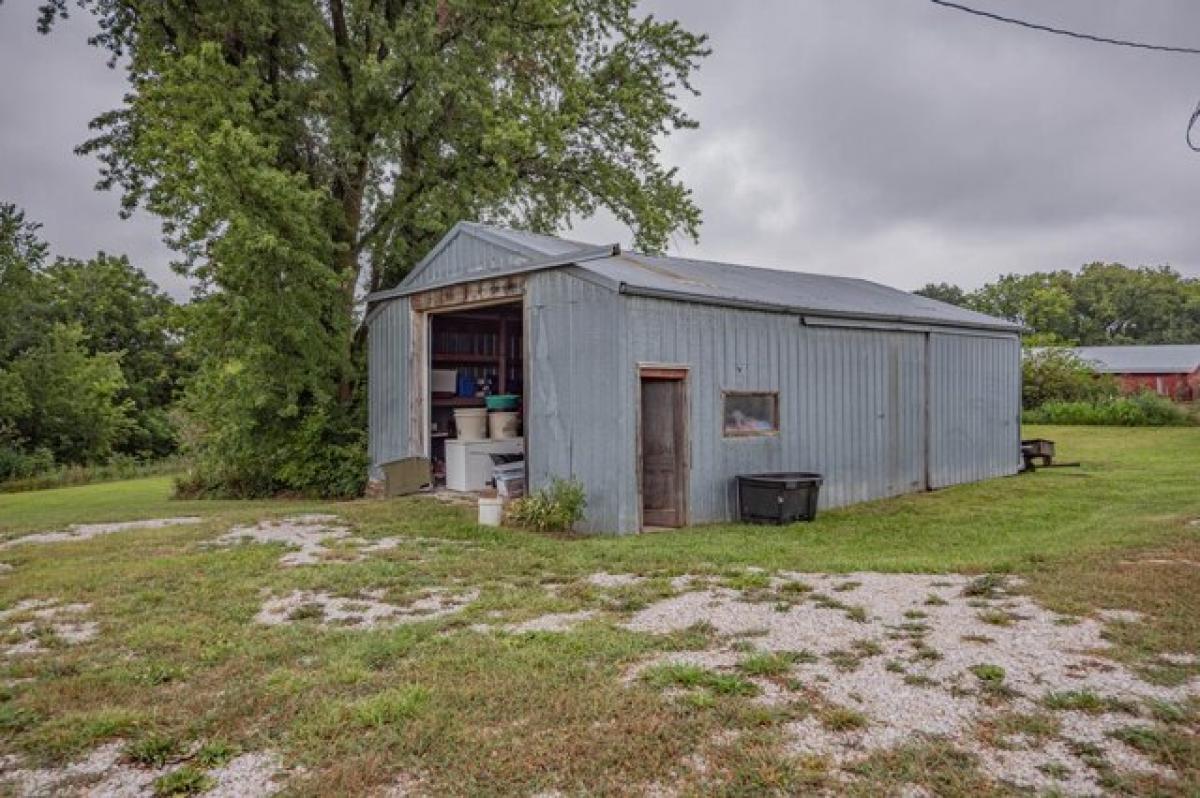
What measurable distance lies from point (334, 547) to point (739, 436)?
4.87 metres

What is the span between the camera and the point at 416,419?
1161 centimetres

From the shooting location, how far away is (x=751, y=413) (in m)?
9.78

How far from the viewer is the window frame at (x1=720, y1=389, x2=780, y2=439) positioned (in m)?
9.40

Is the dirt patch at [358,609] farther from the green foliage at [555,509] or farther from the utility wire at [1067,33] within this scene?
the utility wire at [1067,33]

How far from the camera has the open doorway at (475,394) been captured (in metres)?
11.4

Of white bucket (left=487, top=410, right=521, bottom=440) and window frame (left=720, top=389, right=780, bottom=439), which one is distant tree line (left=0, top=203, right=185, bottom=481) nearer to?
white bucket (left=487, top=410, right=521, bottom=440)

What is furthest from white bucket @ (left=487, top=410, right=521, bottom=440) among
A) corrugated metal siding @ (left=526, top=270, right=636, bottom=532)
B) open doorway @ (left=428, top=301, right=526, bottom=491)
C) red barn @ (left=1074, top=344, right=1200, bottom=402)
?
red barn @ (left=1074, top=344, right=1200, bottom=402)

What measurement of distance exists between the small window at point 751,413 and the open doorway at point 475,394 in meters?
2.87

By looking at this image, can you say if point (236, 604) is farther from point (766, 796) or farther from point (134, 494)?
point (134, 494)

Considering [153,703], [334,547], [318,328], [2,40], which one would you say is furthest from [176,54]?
[153,703]

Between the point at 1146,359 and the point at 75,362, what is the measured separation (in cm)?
4531

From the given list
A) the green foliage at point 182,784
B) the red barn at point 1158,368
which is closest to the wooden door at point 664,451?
the green foliage at point 182,784

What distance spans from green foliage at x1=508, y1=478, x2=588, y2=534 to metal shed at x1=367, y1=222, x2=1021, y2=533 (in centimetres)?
19

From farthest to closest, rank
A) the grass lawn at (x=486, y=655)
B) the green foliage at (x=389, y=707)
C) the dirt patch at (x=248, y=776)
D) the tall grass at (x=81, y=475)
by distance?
the tall grass at (x=81, y=475) → the green foliage at (x=389, y=707) → the grass lawn at (x=486, y=655) → the dirt patch at (x=248, y=776)
